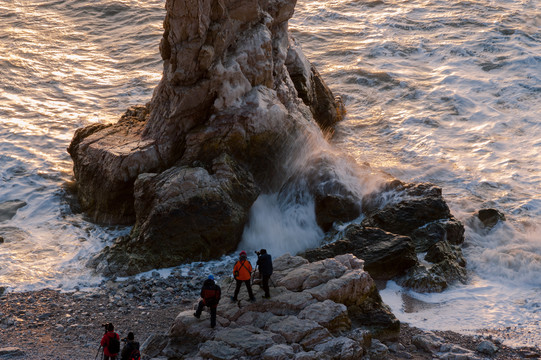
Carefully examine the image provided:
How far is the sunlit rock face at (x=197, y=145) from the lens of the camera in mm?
20125

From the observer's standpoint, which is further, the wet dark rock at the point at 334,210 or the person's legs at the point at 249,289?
the wet dark rock at the point at 334,210

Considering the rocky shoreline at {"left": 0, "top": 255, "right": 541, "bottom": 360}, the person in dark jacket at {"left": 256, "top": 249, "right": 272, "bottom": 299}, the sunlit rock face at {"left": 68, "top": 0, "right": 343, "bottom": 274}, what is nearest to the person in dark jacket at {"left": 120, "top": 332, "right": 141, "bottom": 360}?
the rocky shoreline at {"left": 0, "top": 255, "right": 541, "bottom": 360}

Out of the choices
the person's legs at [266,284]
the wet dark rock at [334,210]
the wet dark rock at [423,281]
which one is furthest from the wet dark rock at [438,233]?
the person's legs at [266,284]

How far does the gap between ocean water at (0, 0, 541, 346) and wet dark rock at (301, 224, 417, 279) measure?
24.3 inches

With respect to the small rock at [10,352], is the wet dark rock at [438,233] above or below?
above

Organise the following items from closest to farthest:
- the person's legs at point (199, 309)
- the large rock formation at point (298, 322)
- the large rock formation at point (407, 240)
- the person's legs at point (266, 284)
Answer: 1. the large rock formation at point (298, 322)
2. the person's legs at point (199, 309)
3. the person's legs at point (266, 284)
4. the large rock formation at point (407, 240)

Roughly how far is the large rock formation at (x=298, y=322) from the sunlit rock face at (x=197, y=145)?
3.97 meters

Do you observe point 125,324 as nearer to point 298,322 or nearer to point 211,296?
point 211,296

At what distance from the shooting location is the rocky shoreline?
15.2 meters

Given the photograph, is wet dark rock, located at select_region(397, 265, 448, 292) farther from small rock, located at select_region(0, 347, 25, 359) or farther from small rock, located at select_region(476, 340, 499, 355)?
small rock, located at select_region(0, 347, 25, 359)

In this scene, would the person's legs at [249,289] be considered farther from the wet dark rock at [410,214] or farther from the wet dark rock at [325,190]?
the wet dark rock at [325,190]

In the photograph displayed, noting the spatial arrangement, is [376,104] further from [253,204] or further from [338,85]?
[253,204]

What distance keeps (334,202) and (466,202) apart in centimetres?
499

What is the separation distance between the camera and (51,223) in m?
21.9
